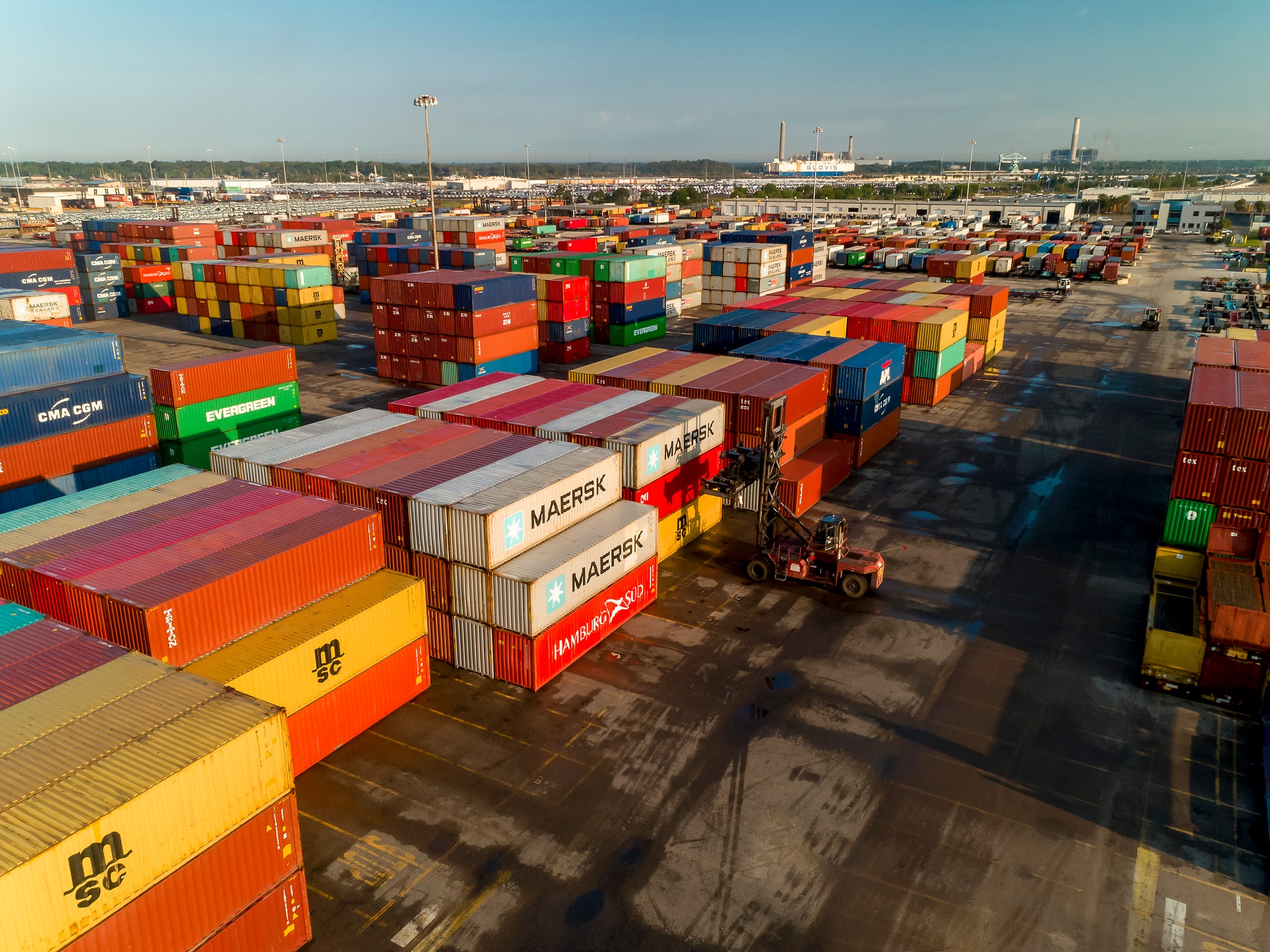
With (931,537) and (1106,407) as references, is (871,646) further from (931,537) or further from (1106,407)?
(1106,407)

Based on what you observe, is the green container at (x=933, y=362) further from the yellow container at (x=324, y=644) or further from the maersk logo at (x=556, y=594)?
the yellow container at (x=324, y=644)

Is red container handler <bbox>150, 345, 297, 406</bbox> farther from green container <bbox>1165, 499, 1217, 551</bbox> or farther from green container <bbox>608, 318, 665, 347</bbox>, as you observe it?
green container <bbox>1165, 499, 1217, 551</bbox>

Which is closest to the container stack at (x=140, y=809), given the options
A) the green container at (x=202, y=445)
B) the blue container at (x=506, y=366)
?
the green container at (x=202, y=445)

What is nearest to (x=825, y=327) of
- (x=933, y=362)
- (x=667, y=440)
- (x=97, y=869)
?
(x=933, y=362)

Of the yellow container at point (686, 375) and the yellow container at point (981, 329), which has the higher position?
the yellow container at point (686, 375)

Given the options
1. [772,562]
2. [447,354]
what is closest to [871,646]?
[772,562]

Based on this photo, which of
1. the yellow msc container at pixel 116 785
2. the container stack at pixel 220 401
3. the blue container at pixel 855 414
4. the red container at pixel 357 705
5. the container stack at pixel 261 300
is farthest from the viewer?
the container stack at pixel 261 300
